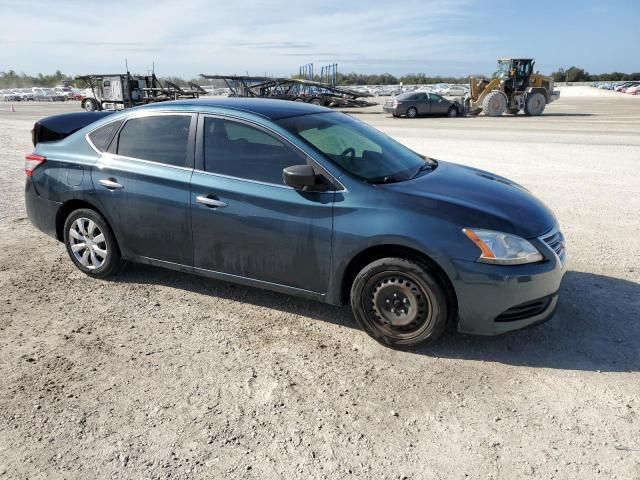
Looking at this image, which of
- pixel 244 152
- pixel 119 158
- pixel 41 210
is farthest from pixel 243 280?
pixel 41 210

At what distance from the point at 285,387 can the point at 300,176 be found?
1433 mm

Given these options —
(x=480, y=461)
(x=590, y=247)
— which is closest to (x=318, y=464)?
(x=480, y=461)

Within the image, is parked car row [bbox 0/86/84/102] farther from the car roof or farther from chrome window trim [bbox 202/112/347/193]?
chrome window trim [bbox 202/112/347/193]

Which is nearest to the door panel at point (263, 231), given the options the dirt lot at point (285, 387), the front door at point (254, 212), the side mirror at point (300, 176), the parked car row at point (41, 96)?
the front door at point (254, 212)

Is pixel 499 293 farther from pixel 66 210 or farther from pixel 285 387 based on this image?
pixel 66 210

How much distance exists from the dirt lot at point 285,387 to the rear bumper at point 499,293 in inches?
11.5

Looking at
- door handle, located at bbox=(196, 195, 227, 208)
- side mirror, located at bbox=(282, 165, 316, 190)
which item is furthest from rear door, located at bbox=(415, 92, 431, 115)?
side mirror, located at bbox=(282, 165, 316, 190)

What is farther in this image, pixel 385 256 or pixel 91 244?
pixel 91 244

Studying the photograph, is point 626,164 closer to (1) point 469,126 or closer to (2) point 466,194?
(2) point 466,194

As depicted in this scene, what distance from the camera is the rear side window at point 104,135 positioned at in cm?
479

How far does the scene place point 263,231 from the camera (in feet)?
13.1

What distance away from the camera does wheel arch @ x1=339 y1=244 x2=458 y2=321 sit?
3.57m

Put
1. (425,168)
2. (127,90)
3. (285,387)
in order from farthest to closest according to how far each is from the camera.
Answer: (127,90), (425,168), (285,387)

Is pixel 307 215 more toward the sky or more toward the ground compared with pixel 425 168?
more toward the ground
